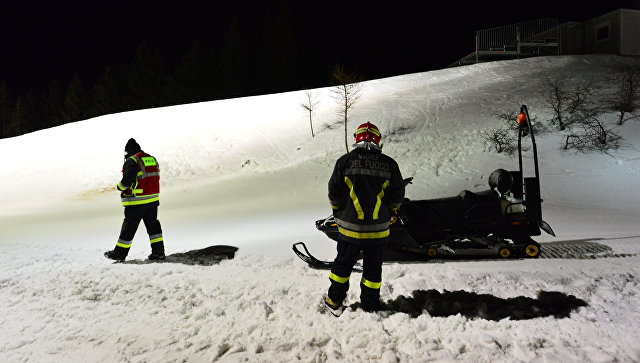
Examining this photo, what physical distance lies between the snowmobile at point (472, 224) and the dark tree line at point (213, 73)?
148 feet

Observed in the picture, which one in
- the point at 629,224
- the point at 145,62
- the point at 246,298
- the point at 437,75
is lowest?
the point at 629,224

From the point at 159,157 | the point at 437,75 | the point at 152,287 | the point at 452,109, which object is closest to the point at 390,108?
the point at 452,109

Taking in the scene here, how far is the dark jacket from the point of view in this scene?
386cm

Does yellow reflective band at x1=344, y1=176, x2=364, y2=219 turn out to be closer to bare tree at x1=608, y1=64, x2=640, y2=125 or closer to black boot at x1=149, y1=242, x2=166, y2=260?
black boot at x1=149, y1=242, x2=166, y2=260

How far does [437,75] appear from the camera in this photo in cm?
2803

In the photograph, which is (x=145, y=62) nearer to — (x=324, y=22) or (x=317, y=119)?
(x=324, y=22)

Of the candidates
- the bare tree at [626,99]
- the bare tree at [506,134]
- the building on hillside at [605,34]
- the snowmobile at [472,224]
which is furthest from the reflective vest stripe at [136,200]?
the building on hillside at [605,34]

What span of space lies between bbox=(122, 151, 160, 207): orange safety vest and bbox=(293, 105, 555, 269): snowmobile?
8.14 feet

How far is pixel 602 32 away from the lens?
1150 inches

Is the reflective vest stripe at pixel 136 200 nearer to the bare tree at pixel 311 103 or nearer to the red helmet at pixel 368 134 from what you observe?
the red helmet at pixel 368 134

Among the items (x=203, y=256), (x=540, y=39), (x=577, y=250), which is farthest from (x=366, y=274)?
(x=540, y=39)

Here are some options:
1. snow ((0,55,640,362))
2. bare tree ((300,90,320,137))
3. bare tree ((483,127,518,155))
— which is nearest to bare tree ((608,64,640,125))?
snow ((0,55,640,362))

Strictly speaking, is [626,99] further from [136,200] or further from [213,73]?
[213,73]

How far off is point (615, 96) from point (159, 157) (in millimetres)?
21586
